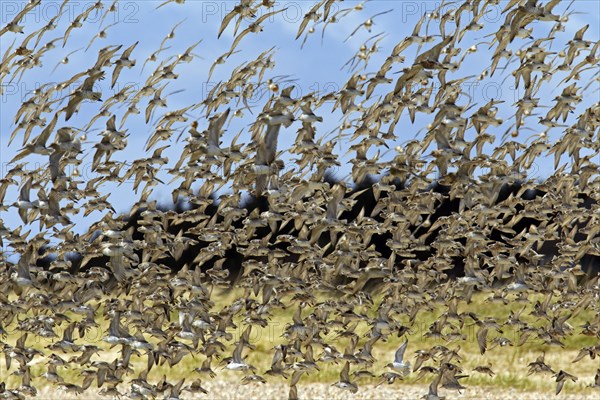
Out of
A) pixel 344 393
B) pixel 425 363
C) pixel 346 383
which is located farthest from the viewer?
pixel 425 363

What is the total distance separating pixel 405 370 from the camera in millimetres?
32250

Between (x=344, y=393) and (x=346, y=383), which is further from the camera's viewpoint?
(x=344, y=393)

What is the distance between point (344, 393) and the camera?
1435 inches

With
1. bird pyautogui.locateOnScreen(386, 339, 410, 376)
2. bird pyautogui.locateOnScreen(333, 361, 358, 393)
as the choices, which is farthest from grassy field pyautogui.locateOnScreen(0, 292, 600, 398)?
bird pyautogui.locateOnScreen(333, 361, 358, 393)

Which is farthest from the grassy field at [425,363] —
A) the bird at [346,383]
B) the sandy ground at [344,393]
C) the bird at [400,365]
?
the bird at [346,383]

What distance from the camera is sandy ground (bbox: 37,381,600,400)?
36.2 m

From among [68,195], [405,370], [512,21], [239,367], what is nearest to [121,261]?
[68,195]

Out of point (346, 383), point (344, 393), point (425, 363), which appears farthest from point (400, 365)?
point (425, 363)

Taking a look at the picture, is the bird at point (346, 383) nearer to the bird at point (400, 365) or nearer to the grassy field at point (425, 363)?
the bird at point (400, 365)

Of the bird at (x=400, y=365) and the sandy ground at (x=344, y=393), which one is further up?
the bird at (x=400, y=365)

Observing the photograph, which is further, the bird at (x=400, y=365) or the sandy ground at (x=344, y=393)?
the sandy ground at (x=344, y=393)

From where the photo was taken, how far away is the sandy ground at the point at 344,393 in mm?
36250

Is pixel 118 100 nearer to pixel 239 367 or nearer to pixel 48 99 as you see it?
pixel 48 99

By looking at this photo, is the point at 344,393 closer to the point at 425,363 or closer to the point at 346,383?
the point at 346,383
